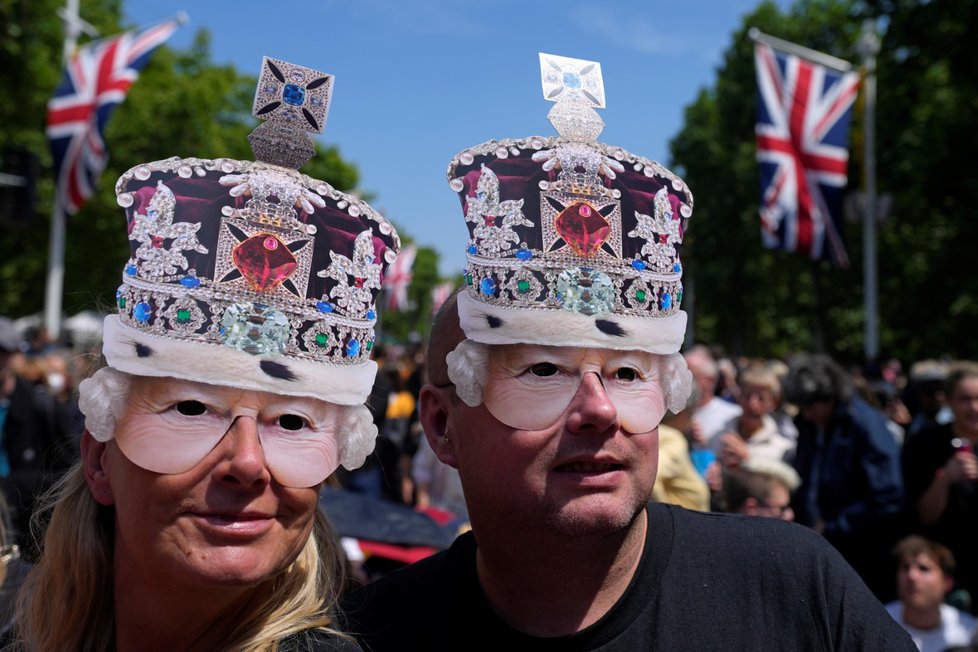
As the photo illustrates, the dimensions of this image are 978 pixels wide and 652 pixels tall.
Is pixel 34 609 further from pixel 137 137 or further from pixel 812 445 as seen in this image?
pixel 137 137

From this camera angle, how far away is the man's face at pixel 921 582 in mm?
4914

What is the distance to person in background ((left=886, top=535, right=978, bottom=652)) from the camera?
4910mm

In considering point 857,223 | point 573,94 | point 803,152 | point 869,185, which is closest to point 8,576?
point 573,94

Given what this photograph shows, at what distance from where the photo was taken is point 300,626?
196cm

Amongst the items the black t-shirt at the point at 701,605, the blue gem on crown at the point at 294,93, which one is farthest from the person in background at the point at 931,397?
the blue gem on crown at the point at 294,93

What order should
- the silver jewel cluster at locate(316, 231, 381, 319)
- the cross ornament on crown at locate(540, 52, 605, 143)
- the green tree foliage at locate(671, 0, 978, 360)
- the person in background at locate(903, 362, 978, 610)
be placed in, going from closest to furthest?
the silver jewel cluster at locate(316, 231, 381, 319)
the cross ornament on crown at locate(540, 52, 605, 143)
the person in background at locate(903, 362, 978, 610)
the green tree foliage at locate(671, 0, 978, 360)

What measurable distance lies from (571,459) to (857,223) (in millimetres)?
27866

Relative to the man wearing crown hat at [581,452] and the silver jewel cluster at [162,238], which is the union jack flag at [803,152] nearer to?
the man wearing crown hat at [581,452]

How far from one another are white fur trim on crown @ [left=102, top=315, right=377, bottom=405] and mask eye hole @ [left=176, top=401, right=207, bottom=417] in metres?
0.05

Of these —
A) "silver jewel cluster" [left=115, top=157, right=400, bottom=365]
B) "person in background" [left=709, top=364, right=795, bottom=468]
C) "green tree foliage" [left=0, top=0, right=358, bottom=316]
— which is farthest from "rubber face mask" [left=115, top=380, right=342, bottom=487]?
"green tree foliage" [left=0, top=0, right=358, bottom=316]

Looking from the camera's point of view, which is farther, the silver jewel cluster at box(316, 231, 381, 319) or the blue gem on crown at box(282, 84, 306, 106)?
the blue gem on crown at box(282, 84, 306, 106)

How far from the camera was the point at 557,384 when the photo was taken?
2143 mm

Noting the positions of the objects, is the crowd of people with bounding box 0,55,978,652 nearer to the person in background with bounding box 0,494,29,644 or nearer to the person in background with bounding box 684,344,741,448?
the person in background with bounding box 0,494,29,644

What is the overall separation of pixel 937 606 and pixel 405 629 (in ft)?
12.0
